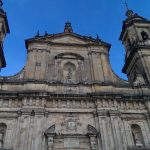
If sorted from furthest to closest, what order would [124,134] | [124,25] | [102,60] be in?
[124,25]
[102,60]
[124,134]

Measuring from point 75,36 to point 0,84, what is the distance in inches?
277

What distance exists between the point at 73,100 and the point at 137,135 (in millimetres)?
4154

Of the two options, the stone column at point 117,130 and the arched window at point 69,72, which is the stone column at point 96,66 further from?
the stone column at point 117,130

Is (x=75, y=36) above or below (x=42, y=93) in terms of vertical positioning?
above

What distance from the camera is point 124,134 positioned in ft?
50.0

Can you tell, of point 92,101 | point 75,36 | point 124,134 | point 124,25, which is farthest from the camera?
point 124,25

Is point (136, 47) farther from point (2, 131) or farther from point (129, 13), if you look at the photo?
point (2, 131)

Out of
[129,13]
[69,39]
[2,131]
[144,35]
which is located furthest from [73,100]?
[129,13]

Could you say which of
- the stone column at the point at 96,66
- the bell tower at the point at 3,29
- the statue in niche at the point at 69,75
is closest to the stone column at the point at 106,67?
the stone column at the point at 96,66

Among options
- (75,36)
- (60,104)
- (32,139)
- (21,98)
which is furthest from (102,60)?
(32,139)

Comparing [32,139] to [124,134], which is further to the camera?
[124,134]

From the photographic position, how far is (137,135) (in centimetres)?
1572

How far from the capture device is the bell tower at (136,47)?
19.3m

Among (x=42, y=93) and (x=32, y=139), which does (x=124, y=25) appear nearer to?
(x=42, y=93)
